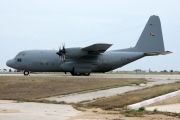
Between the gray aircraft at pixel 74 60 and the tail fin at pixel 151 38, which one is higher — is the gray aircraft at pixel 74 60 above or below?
below

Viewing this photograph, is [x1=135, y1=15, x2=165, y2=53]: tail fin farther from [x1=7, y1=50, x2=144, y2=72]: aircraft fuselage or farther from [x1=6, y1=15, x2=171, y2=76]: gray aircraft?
[x1=7, y1=50, x2=144, y2=72]: aircraft fuselage

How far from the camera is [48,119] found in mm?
10039

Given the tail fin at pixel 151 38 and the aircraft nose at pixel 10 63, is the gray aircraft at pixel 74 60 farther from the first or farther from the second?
the tail fin at pixel 151 38

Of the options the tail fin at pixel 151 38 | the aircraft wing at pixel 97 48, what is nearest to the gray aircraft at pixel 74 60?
the aircraft wing at pixel 97 48

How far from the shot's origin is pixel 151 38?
44.1 metres

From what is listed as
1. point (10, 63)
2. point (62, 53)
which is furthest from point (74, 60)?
point (10, 63)

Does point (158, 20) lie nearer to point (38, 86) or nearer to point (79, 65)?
point (79, 65)

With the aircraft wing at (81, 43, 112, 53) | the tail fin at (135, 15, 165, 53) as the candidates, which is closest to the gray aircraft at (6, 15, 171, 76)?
the aircraft wing at (81, 43, 112, 53)

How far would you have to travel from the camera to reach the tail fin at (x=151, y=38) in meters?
44.0

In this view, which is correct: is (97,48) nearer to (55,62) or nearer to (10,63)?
(55,62)

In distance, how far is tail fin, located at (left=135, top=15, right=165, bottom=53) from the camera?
144 ft

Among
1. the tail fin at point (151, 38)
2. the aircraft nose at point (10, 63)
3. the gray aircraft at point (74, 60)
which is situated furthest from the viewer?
the tail fin at point (151, 38)

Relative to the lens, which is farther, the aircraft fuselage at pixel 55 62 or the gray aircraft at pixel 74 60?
the aircraft fuselage at pixel 55 62

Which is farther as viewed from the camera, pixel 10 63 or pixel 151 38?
pixel 151 38
